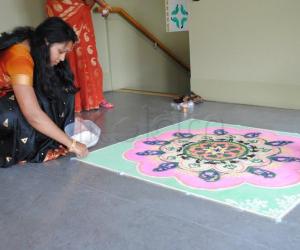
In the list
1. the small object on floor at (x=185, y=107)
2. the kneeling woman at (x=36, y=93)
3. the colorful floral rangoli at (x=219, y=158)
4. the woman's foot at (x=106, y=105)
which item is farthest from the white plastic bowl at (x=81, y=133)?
the woman's foot at (x=106, y=105)

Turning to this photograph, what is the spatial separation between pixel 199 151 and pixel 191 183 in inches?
18.1

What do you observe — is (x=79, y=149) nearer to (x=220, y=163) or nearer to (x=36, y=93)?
(x=36, y=93)

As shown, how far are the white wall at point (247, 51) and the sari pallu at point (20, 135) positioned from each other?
1.81m

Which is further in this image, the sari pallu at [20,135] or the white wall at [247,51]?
the white wall at [247,51]

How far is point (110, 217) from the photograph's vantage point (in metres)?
1.58

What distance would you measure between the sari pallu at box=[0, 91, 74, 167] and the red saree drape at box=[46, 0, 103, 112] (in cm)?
132

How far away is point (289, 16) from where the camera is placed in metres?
3.11

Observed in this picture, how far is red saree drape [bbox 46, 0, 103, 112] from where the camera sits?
3.50 m

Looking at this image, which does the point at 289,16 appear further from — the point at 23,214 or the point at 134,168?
the point at 23,214

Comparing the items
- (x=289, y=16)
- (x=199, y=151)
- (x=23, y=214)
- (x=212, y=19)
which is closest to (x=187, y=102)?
(x=212, y=19)

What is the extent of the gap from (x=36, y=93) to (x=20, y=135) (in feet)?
0.83

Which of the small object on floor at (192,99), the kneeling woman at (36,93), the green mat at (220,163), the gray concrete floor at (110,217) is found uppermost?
the kneeling woman at (36,93)

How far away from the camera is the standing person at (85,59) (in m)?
3.49

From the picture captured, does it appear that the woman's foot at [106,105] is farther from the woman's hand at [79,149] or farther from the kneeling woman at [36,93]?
the woman's hand at [79,149]
